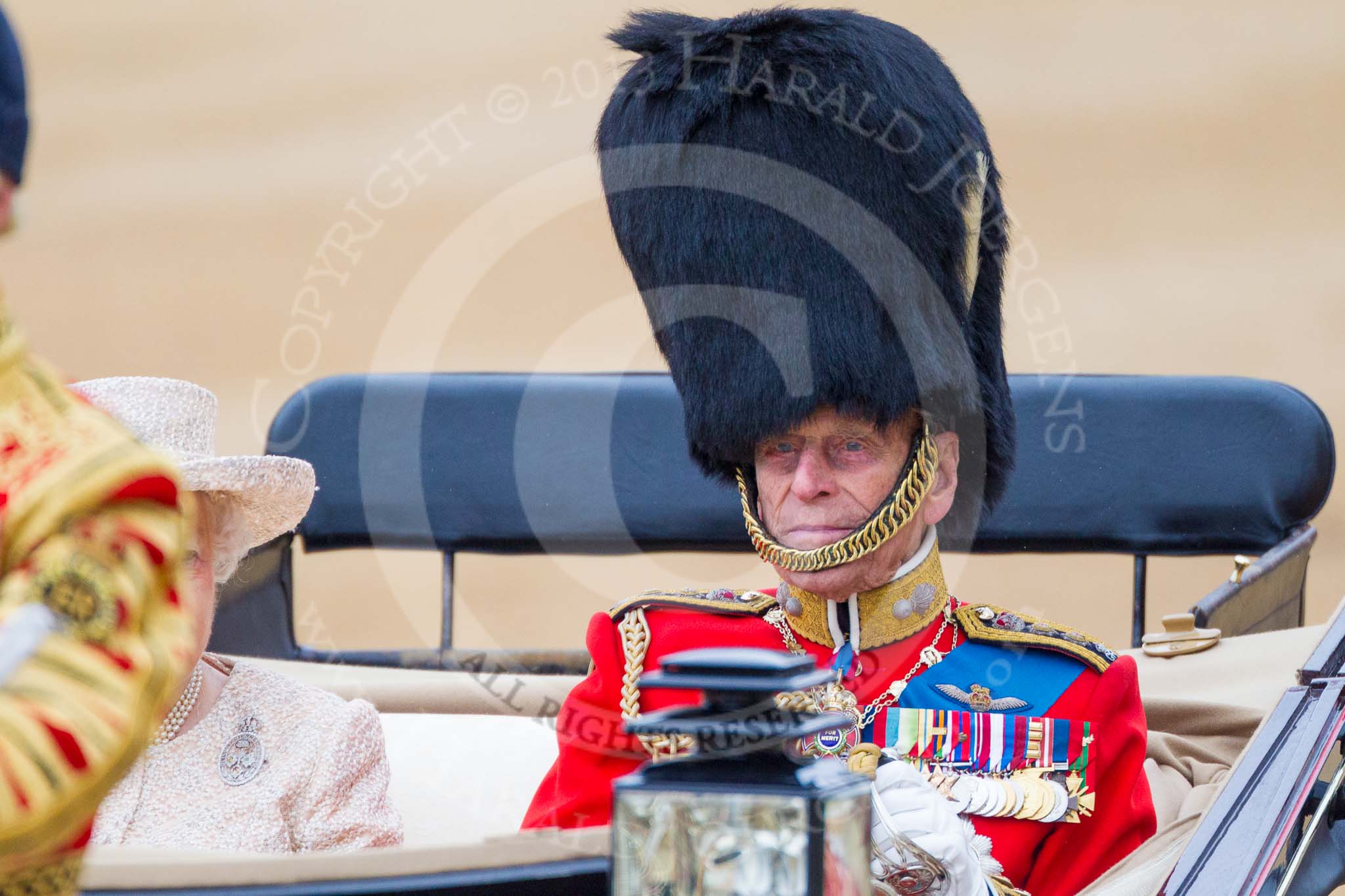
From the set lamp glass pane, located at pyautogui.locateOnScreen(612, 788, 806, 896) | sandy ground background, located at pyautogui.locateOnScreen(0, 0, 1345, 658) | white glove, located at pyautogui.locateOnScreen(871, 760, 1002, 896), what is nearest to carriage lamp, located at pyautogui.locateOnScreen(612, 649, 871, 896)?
lamp glass pane, located at pyautogui.locateOnScreen(612, 788, 806, 896)

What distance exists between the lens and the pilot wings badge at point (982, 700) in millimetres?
1757

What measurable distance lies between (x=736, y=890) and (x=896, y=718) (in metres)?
0.87

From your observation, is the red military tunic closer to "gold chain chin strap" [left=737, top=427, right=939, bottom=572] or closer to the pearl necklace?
"gold chain chin strap" [left=737, top=427, right=939, bottom=572]

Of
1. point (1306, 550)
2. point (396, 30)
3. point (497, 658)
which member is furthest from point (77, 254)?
point (1306, 550)

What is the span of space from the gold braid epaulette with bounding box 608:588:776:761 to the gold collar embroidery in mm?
88

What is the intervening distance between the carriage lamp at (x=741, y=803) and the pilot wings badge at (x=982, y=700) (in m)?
0.83

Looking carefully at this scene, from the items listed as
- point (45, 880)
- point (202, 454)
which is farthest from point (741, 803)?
point (202, 454)

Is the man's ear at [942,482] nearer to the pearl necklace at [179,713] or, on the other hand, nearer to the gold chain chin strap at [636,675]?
the gold chain chin strap at [636,675]

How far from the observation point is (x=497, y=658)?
3.14 meters

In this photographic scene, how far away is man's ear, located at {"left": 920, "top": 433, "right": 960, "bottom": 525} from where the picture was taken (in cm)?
182

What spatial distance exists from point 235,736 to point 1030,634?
33.6 inches

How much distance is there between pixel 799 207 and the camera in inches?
73.3

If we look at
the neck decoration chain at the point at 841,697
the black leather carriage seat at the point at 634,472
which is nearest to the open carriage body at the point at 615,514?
the black leather carriage seat at the point at 634,472

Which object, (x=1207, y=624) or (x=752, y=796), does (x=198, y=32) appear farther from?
(x=752, y=796)
